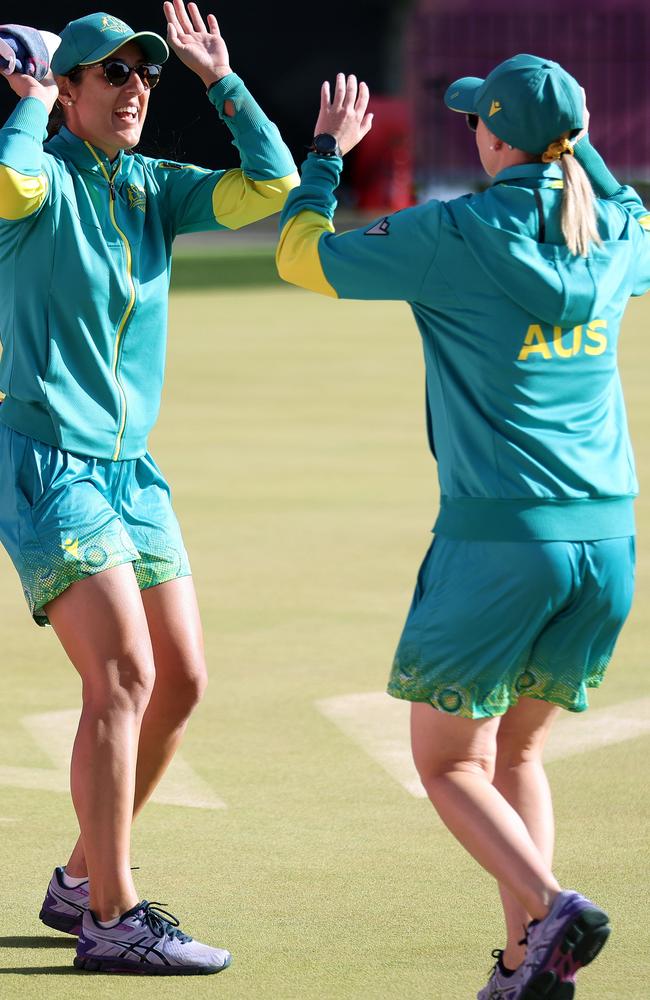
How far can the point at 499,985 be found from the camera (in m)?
4.10

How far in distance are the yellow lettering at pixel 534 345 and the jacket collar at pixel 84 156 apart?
133 centimetres

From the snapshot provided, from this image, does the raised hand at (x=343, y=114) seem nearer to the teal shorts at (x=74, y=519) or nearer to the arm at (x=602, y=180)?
the arm at (x=602, y=180)

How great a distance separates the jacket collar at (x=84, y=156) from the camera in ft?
15.4

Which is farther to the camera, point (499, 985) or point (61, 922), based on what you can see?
point (61, 922)

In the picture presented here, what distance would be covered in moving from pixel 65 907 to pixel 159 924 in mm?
349

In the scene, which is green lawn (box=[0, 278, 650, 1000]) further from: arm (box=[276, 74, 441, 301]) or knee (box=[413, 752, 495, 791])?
arm (box=[276, 74, 441, 301])

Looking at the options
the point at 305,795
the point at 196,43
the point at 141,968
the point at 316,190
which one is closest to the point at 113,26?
the point at 196,43

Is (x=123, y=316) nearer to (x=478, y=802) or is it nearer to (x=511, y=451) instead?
A: (x=511, y=451)

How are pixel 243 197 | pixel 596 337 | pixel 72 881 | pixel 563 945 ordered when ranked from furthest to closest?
pixel 243 197, pixel 72 881, pixel 596 337, pixel 563 945

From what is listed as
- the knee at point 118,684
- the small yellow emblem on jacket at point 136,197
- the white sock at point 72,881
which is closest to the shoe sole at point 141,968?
the white sock at point 72,881

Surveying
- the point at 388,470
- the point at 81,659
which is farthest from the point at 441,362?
the point at 388,470

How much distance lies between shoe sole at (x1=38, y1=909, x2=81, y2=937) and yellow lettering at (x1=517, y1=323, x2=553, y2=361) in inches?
75.7

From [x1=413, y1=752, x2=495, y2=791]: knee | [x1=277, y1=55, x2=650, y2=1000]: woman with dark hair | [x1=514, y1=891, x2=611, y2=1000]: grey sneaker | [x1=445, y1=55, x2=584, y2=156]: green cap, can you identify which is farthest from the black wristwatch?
[x1=514, y1=891, x2=611, y2=1000]: grey sneaker

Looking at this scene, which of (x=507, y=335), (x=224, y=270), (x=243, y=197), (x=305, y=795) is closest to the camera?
(x=507, y=335)
